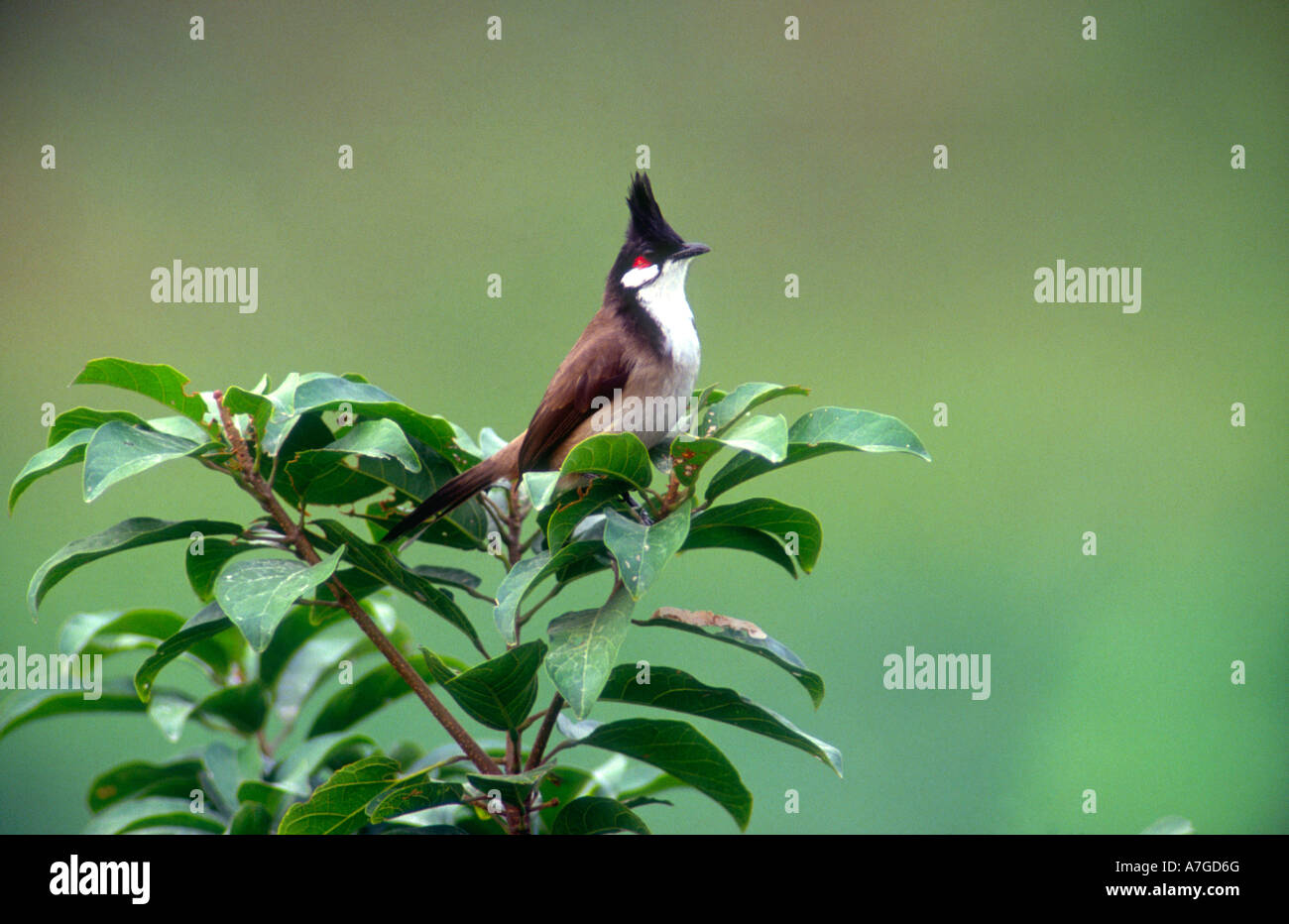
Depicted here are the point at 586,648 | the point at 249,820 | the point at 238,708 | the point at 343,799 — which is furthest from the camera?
the point at 238,708

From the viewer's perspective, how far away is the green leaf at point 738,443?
3.10 ft

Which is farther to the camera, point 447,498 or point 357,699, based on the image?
point 357,699

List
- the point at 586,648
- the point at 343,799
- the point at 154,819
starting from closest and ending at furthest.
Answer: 1. the point at 586,648
2. the point at 343,799
3. the point at 154,819

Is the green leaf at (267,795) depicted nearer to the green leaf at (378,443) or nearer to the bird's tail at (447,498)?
the bird's tail at (447,498)

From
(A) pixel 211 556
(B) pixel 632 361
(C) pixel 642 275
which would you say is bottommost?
(A) pixel 211 556

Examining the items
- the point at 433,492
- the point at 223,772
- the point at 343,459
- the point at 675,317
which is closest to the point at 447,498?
the point at 433,492

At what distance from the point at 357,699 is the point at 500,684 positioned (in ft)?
1.75

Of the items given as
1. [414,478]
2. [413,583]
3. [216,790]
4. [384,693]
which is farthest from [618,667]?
[216,790]

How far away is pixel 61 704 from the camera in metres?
1.39

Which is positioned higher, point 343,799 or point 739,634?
point 739,634

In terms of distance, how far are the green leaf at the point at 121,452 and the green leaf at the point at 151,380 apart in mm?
65

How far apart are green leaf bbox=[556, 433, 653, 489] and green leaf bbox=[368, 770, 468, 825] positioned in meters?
0.32

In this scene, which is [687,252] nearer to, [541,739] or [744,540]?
[744,540]
